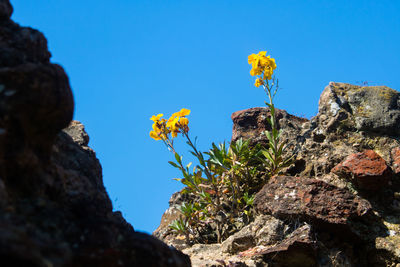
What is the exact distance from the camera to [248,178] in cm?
513

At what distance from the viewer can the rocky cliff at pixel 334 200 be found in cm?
353

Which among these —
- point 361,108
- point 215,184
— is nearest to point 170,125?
point 215,184

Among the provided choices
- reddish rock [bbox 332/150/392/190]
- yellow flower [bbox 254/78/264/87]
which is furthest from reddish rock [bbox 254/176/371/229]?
yellow flower [bbox 254/78/264/87]

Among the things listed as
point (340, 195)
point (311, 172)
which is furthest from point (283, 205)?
point (311, 172)

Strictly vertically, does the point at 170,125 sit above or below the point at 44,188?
above

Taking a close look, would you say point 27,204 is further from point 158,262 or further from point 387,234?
point 387,234

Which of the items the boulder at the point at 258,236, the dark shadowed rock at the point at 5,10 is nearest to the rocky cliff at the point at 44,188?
the dark shadowed rock at the point at 5,10

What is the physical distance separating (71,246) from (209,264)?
2.06 m

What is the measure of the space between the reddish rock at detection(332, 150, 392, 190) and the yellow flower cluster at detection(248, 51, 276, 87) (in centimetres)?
160

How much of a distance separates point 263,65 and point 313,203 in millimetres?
2148

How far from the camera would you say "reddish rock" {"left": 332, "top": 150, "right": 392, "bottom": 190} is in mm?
4031

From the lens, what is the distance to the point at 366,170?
4066mm

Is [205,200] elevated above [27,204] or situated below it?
above

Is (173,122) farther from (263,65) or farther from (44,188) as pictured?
(44,188)
